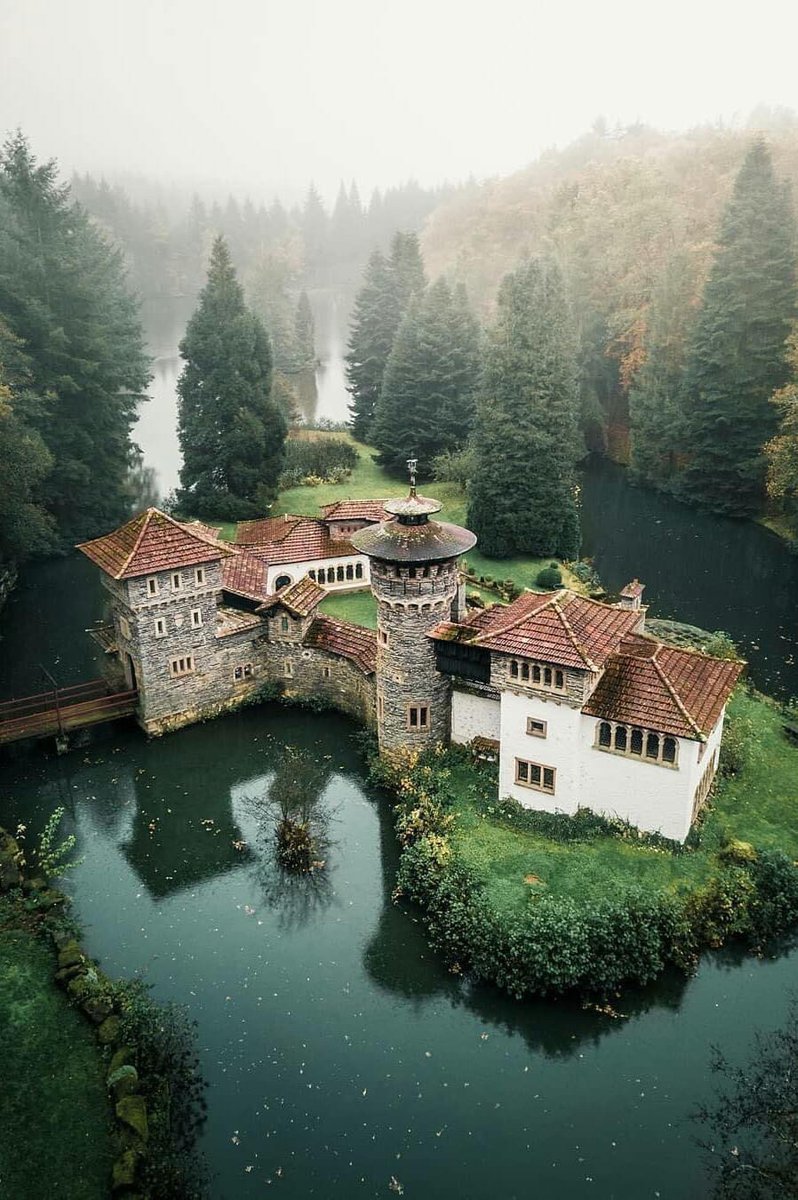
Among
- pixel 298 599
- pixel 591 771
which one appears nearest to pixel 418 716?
pixel 591 771

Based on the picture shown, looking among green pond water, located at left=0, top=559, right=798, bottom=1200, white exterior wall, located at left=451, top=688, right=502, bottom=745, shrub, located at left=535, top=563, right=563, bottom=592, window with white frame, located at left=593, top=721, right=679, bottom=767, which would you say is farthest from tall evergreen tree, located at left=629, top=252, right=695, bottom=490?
green pond water, located at left=0, top=559, right=798, bottom=1200

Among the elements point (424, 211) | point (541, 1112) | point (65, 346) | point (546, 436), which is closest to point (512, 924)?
point (541, 1112)

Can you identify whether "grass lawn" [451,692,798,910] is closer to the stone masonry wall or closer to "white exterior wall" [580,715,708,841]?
"white exterior wall" [580,715,708,841]

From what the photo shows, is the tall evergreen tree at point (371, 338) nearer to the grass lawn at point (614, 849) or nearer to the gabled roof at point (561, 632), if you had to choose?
the gabled roof at point (561, 632)

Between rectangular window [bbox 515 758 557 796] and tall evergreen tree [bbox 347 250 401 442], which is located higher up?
tall evergreen tree [bbox 347 250 401 442]

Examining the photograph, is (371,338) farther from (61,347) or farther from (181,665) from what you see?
(181,665)

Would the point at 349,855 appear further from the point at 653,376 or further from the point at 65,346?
the point at 653,376

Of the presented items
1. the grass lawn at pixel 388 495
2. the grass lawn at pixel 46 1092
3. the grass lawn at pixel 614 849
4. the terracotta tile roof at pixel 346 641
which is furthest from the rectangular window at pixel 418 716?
the grass lawn at pixel 388 495
